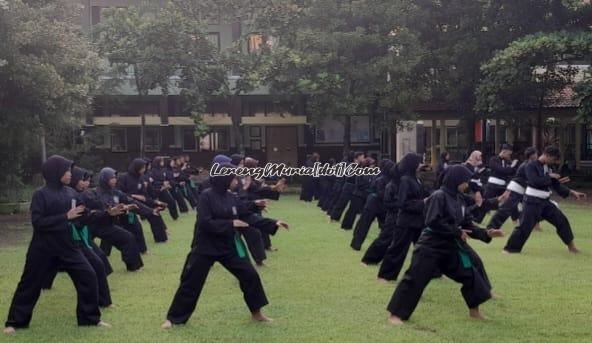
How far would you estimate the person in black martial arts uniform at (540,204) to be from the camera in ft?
37.9

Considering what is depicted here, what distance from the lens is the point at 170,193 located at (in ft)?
60.6

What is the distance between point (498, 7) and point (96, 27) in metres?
15.2

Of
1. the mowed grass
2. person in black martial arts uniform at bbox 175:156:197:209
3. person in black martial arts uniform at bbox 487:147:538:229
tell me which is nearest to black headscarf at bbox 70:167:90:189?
the mowed grass

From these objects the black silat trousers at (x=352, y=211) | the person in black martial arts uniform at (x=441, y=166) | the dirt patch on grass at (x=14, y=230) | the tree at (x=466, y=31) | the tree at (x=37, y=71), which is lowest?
the dirt patch on grass at (x=14, y=230)

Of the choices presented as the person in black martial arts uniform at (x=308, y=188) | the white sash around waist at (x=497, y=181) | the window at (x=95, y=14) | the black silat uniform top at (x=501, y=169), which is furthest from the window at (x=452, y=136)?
the white sash around waist at (x=497, y=181)

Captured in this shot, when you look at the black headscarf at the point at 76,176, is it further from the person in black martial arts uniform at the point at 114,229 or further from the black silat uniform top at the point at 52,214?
the black silat uniform top at the point at 52,214

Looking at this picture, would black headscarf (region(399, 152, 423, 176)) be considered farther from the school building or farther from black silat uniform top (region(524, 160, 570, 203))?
the school building

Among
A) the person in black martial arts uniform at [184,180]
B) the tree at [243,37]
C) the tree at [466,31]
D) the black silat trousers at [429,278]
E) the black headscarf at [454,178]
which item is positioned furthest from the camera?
the tree at [243,37]

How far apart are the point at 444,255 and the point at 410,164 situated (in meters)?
2.25

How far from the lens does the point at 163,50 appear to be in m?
26.4

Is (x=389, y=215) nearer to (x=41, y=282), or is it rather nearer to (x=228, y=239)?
(x=228, y=239)

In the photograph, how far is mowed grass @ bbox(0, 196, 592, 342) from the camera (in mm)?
6973

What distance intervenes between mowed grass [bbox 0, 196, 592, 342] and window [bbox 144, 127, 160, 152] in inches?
844

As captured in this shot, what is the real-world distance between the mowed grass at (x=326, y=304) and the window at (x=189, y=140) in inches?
853
